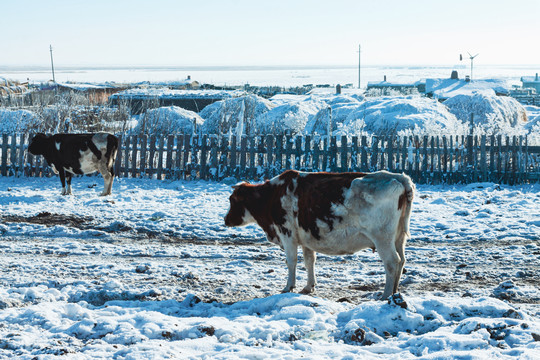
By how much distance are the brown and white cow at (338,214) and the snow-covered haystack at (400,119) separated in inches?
604

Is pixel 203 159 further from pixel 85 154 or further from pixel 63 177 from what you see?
pixel 63 177

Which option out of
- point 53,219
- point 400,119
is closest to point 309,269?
point 53,219

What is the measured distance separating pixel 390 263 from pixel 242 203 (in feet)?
6.60

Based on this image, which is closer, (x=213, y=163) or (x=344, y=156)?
(x=344, y=156)

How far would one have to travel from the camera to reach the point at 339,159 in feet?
54.1

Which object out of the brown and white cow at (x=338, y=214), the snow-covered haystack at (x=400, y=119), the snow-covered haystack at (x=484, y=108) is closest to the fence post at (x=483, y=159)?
the snow-covered haystack at (x=400, y=119)

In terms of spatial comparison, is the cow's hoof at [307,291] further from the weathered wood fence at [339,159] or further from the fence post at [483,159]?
the fence post at [483,159]

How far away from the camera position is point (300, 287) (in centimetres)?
705

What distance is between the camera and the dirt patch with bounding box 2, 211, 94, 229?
10.8 metres

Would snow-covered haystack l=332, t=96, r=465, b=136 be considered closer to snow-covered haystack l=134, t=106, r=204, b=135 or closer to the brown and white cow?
snow-covered haystack l=134, t=106, r=204, b=135

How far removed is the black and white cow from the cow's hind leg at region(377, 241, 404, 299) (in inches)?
366

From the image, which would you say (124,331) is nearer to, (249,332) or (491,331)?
(249,332)

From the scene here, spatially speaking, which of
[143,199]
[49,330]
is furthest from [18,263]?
[143,199]

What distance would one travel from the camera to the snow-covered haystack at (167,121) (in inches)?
1030
